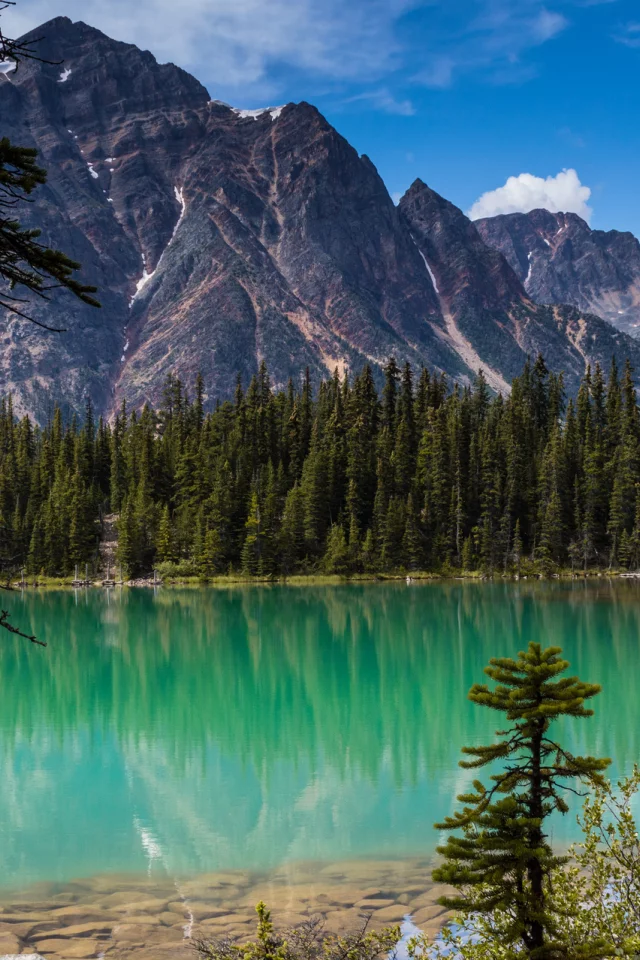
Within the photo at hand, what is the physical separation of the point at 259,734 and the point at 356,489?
95329 millimetres

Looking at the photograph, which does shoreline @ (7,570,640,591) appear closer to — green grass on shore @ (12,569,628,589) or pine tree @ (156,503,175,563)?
green grass on shore @ (12,569,628,589)

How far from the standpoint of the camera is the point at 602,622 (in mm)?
62250

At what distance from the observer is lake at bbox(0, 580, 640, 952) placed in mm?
21594

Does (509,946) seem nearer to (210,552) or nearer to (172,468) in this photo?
(210,552)

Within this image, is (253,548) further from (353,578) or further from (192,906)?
(192,906)

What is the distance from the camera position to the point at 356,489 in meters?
129

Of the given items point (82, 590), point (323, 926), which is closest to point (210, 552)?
point (82, 590)

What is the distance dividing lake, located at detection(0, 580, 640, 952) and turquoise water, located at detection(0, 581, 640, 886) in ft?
0.29

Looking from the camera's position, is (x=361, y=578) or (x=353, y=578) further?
(x=361, y=578)

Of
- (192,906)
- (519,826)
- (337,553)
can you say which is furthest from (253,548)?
(519,826)

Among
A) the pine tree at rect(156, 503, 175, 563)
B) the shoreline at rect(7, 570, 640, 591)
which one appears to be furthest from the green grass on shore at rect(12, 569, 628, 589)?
the pine tree at rect(156, 503, 175, 563)

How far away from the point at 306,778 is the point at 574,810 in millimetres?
8453

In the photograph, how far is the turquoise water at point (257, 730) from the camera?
72.9 ft

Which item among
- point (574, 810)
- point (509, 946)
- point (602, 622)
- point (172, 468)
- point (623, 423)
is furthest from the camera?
point (172, 468)
